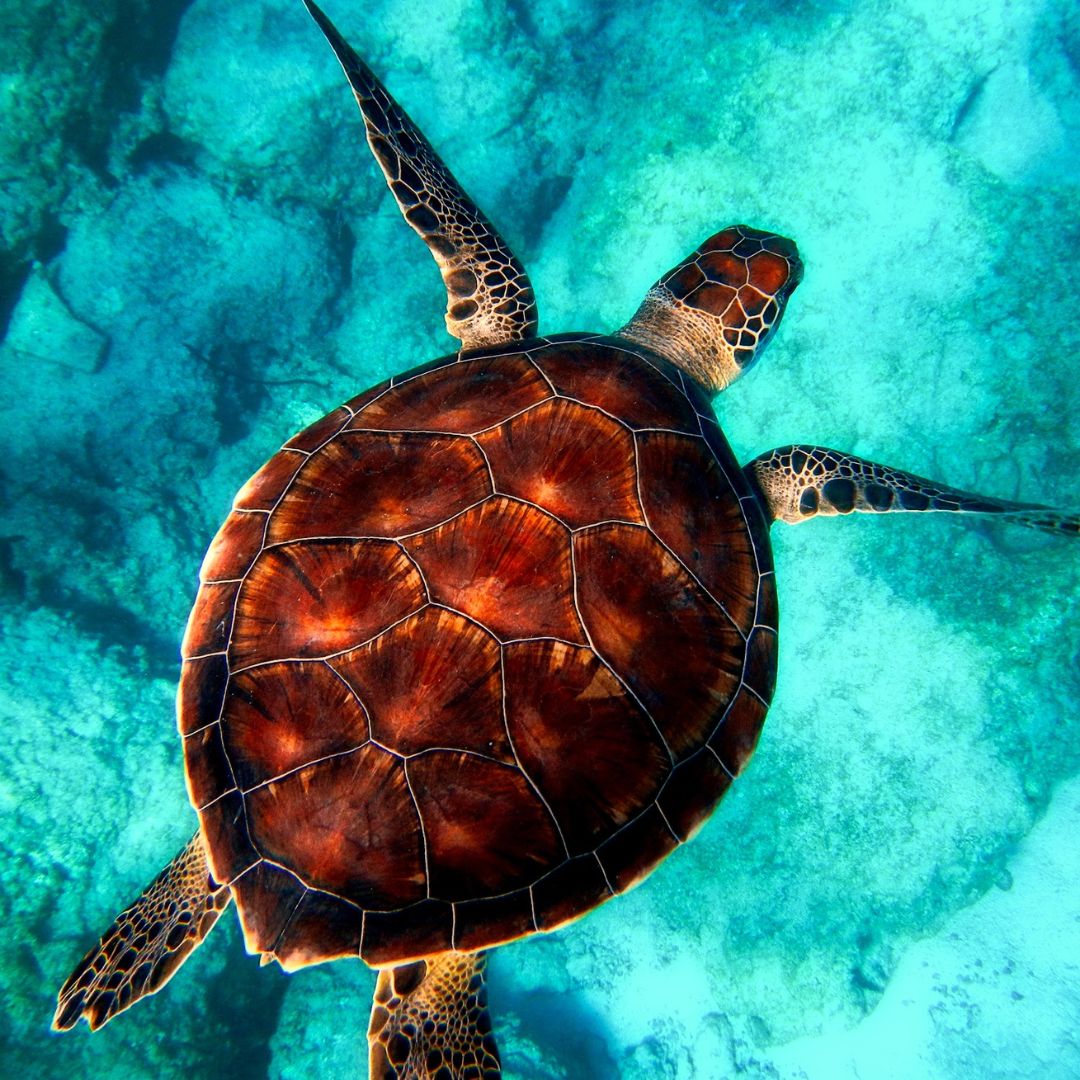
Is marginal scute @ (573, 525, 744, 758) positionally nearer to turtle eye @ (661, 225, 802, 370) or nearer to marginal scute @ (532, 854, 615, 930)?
marginal scute @ (532, 854, 615, 930)

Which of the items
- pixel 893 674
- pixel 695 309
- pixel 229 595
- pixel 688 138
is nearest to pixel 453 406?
pixel 229 595

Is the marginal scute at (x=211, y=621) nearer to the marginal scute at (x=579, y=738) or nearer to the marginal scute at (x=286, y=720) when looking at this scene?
the marginal scute at (x=286, y=720)

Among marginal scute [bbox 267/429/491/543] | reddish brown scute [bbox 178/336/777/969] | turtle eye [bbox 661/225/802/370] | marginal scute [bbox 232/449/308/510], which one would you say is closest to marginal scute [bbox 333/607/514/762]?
reddish brown scute [bbox 178/336/777/969]

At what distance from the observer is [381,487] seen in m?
2.13

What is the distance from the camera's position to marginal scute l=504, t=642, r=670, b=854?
72.3 inches

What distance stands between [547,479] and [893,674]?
542 cm

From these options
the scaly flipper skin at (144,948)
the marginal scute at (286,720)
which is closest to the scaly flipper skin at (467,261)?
the marginal scute at (286,720)

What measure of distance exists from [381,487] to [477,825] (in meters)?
1.15

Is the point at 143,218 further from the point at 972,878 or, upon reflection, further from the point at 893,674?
the point at 972,878

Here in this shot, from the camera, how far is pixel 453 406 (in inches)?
92.8

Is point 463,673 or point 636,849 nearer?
point 463,673

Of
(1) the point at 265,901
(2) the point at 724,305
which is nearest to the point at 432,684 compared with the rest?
(1) the point at 265,901

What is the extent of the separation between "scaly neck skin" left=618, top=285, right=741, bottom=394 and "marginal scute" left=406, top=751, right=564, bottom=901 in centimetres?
258

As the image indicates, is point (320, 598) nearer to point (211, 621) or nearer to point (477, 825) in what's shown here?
point (211, 621)
